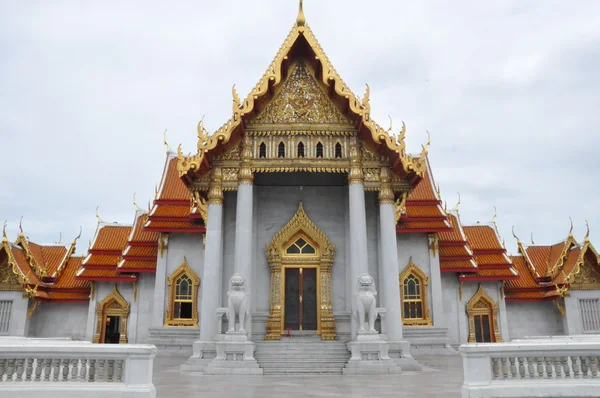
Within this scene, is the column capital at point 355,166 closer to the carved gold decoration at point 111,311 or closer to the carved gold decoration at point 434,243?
the carved gold decoration at point 434,243

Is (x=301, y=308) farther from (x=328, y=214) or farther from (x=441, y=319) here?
(x=441, y=319)

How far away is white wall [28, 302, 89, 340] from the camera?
2139 centimetres

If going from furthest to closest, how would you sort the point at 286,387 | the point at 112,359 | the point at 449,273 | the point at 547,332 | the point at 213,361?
1. the point at 547,332
2. the point at 449,273
3. the point at 213,361
4. the point at 286,387
5. the point at 112,359

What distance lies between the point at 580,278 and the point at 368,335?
13451mm

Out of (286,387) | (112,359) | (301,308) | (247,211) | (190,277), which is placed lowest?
(286,387)

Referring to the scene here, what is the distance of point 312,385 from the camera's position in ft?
31.0

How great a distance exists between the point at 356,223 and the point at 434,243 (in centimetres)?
712

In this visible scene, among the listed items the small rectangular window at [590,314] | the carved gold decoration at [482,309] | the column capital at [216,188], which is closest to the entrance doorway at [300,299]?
the column capital at [216,188]

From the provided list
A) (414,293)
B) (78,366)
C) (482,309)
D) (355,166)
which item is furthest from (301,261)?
(482,309)

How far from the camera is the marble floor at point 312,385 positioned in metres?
8.03

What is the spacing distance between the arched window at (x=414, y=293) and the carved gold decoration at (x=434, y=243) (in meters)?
0.94

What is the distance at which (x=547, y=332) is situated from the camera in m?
21.8

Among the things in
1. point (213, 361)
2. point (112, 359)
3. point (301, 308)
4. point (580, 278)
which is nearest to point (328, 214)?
point (301, 308)

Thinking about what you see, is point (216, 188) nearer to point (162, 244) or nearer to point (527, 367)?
point (162, 244)
